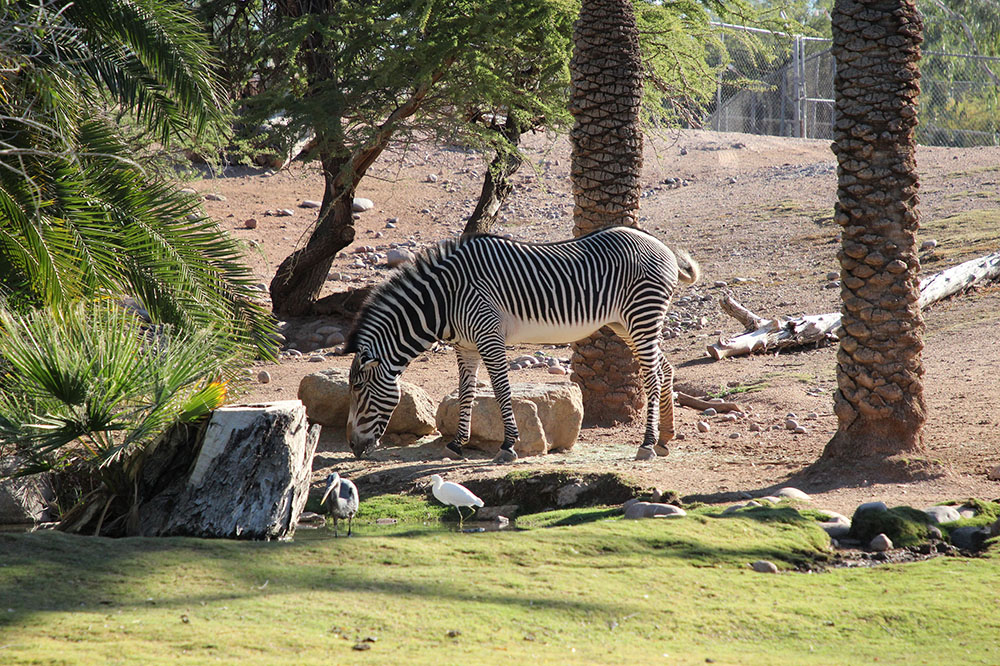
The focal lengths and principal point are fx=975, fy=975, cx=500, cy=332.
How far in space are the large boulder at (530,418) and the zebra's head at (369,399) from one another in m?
0.73

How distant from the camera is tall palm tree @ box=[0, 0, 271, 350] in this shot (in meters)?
7.54

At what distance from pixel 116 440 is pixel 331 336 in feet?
31.6

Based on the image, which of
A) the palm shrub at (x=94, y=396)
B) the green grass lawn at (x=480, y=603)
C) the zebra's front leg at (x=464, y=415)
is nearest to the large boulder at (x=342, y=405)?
the zebra's front leg at (x=464, y=415)

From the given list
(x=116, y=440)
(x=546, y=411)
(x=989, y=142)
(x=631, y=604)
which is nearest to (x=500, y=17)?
(x=546, y=411)

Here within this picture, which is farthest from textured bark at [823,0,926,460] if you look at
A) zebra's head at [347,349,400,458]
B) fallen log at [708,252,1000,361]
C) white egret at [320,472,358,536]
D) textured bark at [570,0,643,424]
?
fallen log at [708,252,1000,361]

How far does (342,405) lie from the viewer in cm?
1020

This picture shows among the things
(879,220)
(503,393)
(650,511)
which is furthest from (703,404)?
(650,511)

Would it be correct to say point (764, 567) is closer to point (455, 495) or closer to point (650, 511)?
point (650, 511)

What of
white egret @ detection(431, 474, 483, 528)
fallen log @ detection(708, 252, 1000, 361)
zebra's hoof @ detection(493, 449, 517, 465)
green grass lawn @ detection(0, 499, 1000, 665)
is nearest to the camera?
green grass lawn @ detection(0, 499, 1000, 665)

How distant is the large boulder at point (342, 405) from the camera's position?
398 inches

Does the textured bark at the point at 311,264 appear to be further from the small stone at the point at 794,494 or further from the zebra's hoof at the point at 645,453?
the small stone at the point at 794,494

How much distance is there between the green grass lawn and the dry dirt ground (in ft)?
8.05

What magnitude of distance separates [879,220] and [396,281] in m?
4.48

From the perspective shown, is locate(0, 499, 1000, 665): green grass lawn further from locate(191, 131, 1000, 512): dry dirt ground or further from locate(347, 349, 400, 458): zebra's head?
locate(347, 349, 400, 458): zebra's head
